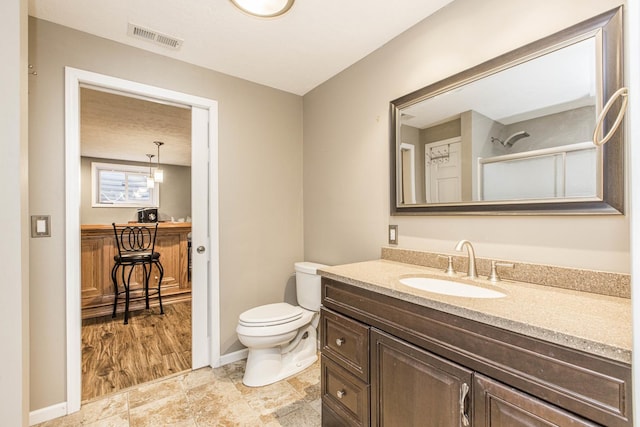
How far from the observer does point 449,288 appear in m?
1.45

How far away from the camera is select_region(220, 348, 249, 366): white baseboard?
7.77 ft

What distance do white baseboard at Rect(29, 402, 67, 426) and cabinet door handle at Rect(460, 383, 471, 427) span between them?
2246mm

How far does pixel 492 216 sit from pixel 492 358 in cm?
77

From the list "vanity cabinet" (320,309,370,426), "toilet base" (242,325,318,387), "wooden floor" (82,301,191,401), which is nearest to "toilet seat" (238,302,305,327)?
"toilet base" (242,325,318,387)

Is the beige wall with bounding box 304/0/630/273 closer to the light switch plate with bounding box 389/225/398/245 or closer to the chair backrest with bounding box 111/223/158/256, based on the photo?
the light switch plate with bounding box 389/225/398/245

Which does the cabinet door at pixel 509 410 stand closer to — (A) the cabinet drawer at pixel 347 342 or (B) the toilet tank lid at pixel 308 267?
(A) the cabinet drawer at pixel 347 342

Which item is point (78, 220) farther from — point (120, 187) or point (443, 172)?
point (120, 187)

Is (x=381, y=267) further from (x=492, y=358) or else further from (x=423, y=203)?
(x=492, y=358)

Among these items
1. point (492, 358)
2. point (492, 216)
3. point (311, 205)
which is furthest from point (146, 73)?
point (492, 358)

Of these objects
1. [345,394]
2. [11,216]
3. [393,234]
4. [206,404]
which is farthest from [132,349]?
[393,234]

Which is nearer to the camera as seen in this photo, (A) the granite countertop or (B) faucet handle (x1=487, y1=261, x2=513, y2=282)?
(A) the granite countertop

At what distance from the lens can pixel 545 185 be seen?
1259 millimetres

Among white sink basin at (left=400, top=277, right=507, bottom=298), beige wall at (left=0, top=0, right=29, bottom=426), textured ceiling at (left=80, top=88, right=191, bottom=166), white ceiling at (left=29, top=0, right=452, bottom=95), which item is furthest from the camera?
textured ceiling at (left=80, top=88, right=191, bottom=166)

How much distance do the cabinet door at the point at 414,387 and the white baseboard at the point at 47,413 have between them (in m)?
1.88
